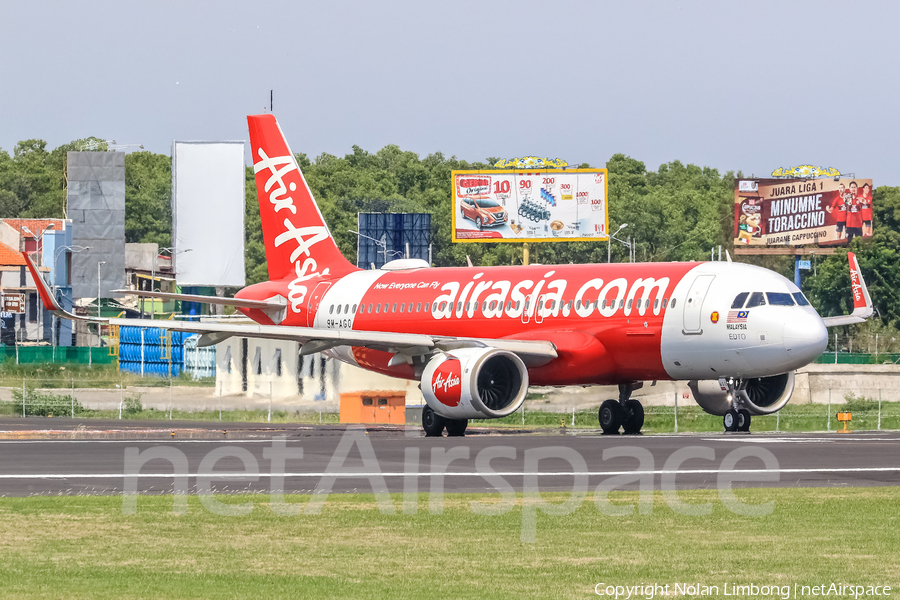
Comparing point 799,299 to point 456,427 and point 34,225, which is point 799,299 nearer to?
point 456,427

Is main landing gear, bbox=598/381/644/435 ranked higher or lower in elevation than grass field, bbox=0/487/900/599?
lower

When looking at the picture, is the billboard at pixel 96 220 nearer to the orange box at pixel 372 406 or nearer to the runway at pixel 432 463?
the orange box at pixel 372 406

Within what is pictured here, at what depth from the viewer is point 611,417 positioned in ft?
110

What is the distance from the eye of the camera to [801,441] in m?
28.5

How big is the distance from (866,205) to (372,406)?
6883 centimetres

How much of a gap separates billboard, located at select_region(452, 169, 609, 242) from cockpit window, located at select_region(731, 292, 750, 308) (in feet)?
228

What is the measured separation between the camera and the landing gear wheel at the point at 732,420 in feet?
102

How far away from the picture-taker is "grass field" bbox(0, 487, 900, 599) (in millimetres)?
11156

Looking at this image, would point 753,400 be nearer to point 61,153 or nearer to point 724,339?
point 724,339

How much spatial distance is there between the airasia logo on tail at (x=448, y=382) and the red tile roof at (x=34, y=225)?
349ft

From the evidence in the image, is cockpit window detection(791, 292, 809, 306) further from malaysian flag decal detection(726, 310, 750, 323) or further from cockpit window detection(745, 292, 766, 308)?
malaysian flag decal detection(726, 310, 750, 323)

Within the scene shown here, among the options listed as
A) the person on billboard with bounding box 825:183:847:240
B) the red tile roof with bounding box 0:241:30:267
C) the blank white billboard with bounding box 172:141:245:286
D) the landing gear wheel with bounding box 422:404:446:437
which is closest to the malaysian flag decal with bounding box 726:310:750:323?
the landing gear wheel with bounding box 422:404:446:437

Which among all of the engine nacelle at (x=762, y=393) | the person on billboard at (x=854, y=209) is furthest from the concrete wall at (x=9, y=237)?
the engine nacelle at (x=762, y=393)

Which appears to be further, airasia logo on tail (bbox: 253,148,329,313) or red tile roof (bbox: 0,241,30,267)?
red tile roof (bbox: 0,241,30,267)
